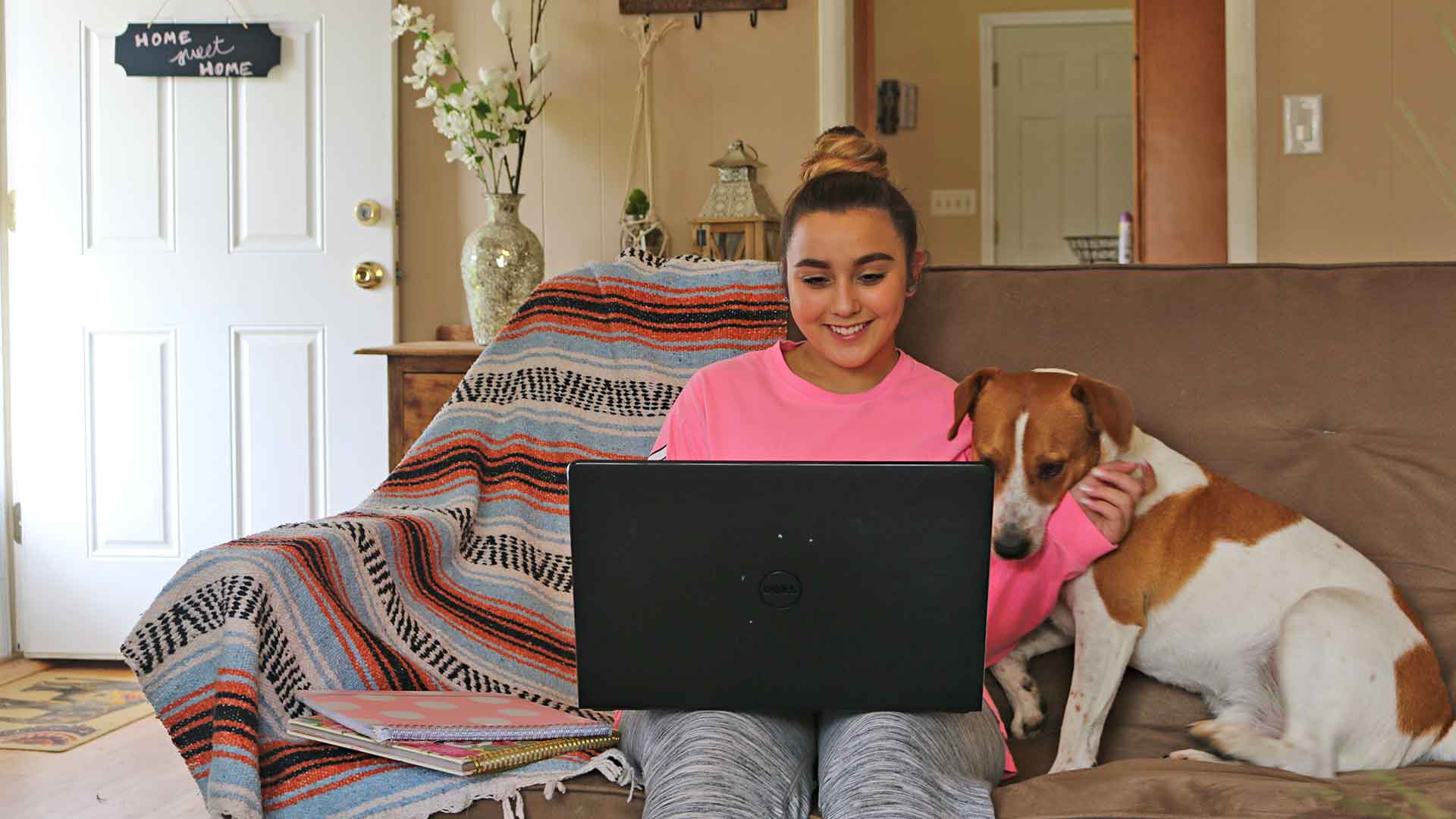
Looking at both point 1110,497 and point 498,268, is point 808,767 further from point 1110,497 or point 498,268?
point 498,268

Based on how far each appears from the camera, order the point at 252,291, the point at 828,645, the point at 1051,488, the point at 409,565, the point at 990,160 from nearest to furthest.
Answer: the point at 828,645 < the point at 1051,488 < the point at 409,565 < the point at 252,291 < the point at 990,160

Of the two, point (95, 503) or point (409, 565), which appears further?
point (95, 503)

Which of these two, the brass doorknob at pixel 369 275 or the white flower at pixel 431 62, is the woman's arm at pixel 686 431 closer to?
the white flower at pixel 431 62

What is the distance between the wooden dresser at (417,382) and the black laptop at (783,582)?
156cm

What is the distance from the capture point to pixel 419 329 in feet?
11.8

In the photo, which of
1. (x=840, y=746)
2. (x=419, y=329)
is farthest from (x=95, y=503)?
(x=840, y=746)

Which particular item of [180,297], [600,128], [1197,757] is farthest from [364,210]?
[1197,757]

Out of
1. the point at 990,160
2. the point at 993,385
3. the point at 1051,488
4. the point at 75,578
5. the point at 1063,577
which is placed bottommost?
the point at 75,578

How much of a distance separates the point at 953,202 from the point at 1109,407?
464cm

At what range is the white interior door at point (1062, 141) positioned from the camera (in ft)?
20.7

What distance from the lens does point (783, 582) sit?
1.15 m

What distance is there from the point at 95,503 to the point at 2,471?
293mm

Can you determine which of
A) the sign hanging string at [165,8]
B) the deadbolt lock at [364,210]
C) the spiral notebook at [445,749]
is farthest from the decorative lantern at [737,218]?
the spiral notebook at [445,749]

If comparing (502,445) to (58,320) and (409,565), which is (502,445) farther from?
(58,320)
